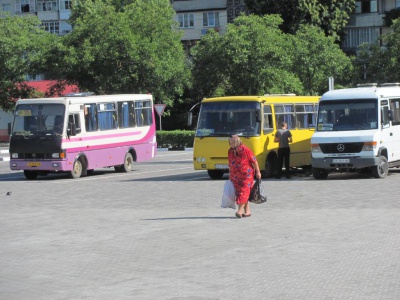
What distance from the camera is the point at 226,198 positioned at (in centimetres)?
1912

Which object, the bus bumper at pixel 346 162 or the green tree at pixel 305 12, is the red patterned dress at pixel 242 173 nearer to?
the bus bumper at pixel 346 162

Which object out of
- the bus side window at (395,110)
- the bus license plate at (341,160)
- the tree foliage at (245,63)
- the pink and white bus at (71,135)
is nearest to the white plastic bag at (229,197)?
the bus license plate at (341,160)

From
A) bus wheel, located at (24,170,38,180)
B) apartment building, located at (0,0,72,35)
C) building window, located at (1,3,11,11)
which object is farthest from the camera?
building window, located at (1,3,11,11)

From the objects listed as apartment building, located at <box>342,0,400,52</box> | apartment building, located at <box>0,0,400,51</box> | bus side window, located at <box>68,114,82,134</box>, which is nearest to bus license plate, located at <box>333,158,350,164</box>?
bus side window, located at <box>68,114,82,134</box>

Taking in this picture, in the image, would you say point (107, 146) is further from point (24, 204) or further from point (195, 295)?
point (195, 295)

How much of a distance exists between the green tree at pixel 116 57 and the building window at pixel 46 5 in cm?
3018

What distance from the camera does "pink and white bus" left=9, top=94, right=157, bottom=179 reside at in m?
33.8

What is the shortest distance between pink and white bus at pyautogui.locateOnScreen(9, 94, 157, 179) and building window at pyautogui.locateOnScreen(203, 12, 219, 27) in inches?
2161

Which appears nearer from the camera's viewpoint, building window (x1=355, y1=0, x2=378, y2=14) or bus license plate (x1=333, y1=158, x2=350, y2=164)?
bus license plate (x1=333, y1=158, x2=350, y2=164)

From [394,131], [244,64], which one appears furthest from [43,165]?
[244,64]

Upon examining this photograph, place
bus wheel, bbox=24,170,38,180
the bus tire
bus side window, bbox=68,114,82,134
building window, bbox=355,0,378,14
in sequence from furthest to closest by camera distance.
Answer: building window, bbox=355,0,378,14 < bus wheel, bbox=24,170,38,180 < bus side window, bbox=68,114,82,134 < the bus tire

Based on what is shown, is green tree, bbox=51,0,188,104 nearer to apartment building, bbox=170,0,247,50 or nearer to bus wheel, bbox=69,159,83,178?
apartment building, bbox=170,0,247,50

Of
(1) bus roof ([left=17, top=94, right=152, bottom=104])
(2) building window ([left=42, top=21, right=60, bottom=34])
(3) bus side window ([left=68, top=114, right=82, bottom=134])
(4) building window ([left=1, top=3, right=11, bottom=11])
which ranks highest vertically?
(4) building window ([left=1, top=3, right=11, bottom=11])

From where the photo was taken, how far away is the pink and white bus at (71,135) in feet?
111
